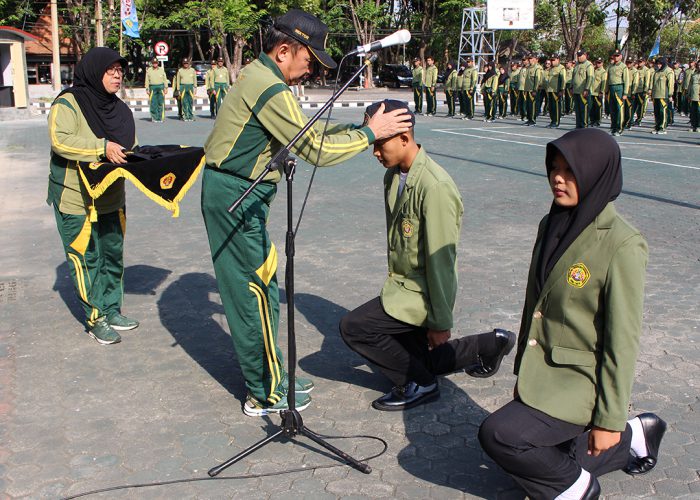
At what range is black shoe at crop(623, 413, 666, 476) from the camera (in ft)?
11.6

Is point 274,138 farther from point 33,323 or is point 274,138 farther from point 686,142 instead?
point 686,142

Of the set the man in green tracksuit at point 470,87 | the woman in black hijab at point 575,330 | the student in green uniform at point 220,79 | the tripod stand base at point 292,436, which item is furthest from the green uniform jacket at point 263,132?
the man in green tracksuit at point 470,87

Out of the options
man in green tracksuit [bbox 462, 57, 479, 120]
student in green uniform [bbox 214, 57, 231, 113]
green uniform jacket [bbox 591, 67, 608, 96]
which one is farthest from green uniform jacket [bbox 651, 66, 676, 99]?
student in green uniform [bbox 214, 57, 231, 113]

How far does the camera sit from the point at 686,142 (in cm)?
1780

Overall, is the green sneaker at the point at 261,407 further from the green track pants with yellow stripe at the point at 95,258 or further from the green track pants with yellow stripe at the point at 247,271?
the green track pants with yellow stripe at the point at 95,258

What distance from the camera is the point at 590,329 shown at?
2.95m

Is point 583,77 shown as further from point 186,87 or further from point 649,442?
point 649,442

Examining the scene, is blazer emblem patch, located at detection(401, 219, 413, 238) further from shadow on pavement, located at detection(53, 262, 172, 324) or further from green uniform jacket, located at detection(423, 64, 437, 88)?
green uniform jacket, located at detection(423, 64, 437, 88)

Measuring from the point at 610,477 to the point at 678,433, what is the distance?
643mm

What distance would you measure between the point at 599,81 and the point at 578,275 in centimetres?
2004

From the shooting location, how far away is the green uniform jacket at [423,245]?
12.8 feet

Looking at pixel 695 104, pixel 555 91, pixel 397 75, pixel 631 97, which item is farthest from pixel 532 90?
pixel 397 75

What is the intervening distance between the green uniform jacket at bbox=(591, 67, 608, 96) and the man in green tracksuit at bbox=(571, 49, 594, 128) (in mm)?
127

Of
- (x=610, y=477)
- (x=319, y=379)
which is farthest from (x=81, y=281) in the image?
(x=610, y=477)
